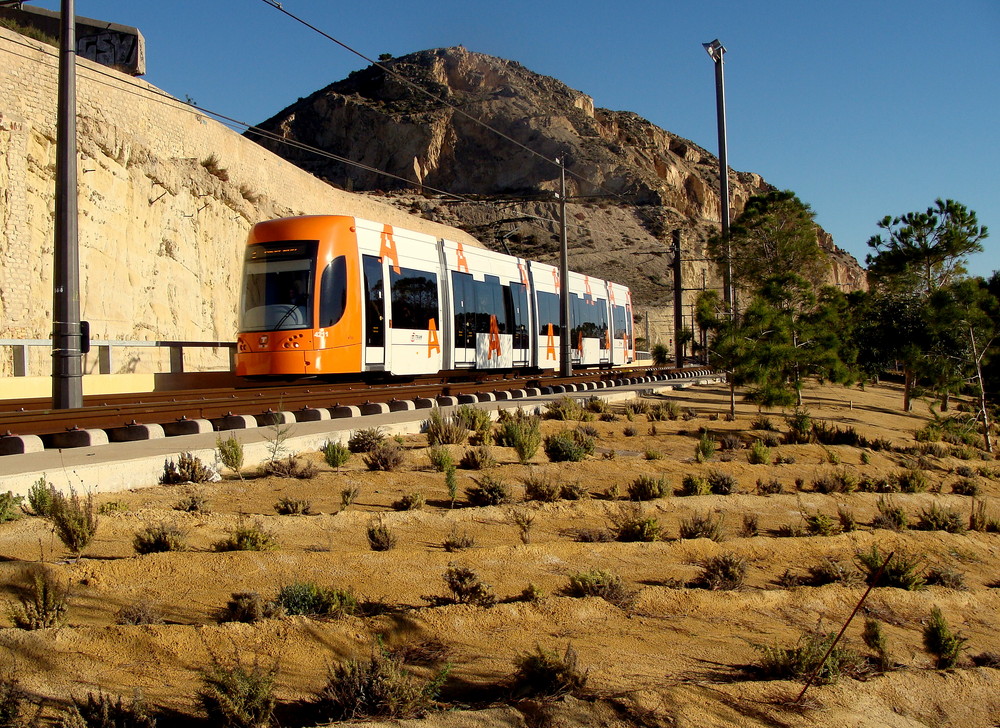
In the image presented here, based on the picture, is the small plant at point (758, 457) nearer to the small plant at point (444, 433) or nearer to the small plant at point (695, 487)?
the small plant at point (695, 487)

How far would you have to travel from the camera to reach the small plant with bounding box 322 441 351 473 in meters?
10.8

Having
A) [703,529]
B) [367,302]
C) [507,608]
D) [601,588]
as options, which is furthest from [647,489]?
[367,302]

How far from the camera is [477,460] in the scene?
38.3 ft

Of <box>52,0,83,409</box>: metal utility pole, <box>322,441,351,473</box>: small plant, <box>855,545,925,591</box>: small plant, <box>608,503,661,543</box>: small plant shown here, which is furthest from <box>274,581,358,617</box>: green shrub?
<box>52,0,83,409</box>: metal utility pole

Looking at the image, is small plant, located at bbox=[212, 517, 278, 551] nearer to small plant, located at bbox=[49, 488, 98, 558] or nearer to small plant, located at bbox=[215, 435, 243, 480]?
small plant, located at bbox=[49, 488, 98, 558]

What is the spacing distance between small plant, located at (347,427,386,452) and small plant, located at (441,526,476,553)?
360cm

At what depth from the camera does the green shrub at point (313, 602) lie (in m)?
5.88

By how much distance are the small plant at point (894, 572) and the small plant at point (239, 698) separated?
5938 mm

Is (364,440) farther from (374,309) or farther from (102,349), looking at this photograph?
(102,349)

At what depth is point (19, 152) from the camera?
86.0ft

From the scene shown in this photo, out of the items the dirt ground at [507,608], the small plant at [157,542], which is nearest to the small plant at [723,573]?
the dirt ground at [507,608]

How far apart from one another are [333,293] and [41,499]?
10519 mm

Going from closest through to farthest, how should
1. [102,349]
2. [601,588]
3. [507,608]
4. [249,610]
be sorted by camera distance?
[249,610] → [507,608] → [601,588] → [102,349]

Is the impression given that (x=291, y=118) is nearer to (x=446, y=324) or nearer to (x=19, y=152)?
(x=19, y=152)
